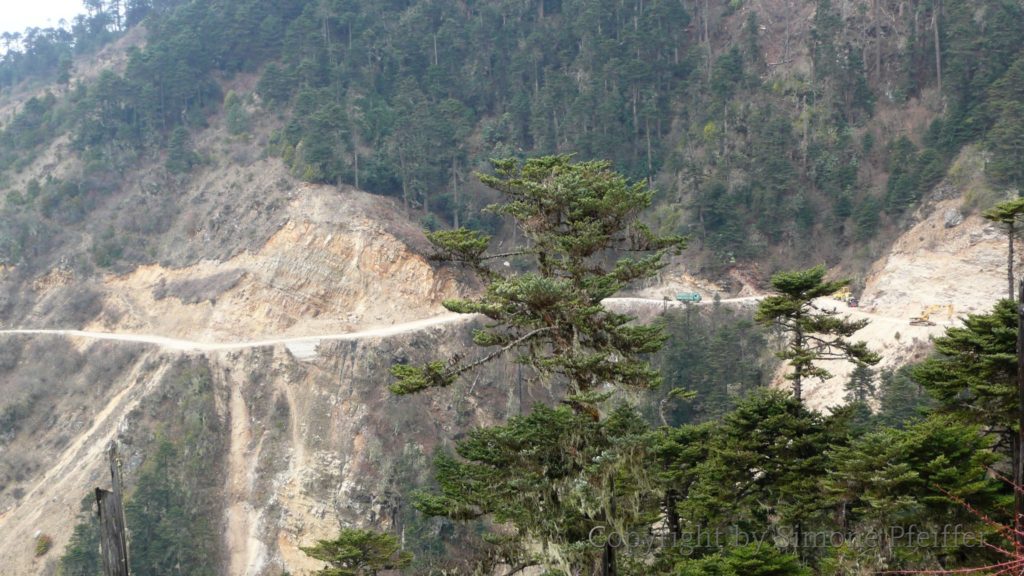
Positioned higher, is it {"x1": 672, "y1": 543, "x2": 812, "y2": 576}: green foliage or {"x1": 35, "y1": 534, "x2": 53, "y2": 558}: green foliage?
{"x1": 672, "y1": 543, "x2": 812, "y2": 576}: green foliage

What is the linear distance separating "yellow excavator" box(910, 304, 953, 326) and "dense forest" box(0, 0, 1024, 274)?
8.93 metres

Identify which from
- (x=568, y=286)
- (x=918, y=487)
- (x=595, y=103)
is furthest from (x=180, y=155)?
(x=918, y=487)

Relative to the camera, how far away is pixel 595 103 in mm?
70375

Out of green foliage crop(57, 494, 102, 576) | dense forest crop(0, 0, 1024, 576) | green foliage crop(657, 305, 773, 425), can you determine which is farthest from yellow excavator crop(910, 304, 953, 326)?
green foliage crop(57, 494, 102, 576)

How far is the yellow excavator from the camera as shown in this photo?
152ft

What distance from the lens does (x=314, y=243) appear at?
62750 millimetres

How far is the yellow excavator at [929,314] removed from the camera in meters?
46.4

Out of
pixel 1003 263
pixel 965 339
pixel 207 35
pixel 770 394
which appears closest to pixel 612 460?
pixel 770 394

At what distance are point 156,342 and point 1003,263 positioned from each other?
5267 cm

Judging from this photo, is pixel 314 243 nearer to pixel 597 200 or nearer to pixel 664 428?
pixel 664 428

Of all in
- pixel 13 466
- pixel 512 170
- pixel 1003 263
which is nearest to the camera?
pixel 512 170

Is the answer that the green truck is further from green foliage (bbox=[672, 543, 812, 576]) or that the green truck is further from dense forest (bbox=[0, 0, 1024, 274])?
green foliage (bbox=[672, 543, 812, 576])

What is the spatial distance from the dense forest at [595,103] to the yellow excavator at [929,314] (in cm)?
893

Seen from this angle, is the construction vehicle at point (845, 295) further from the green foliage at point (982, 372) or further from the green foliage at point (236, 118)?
the green foliage at point (236, 118)
